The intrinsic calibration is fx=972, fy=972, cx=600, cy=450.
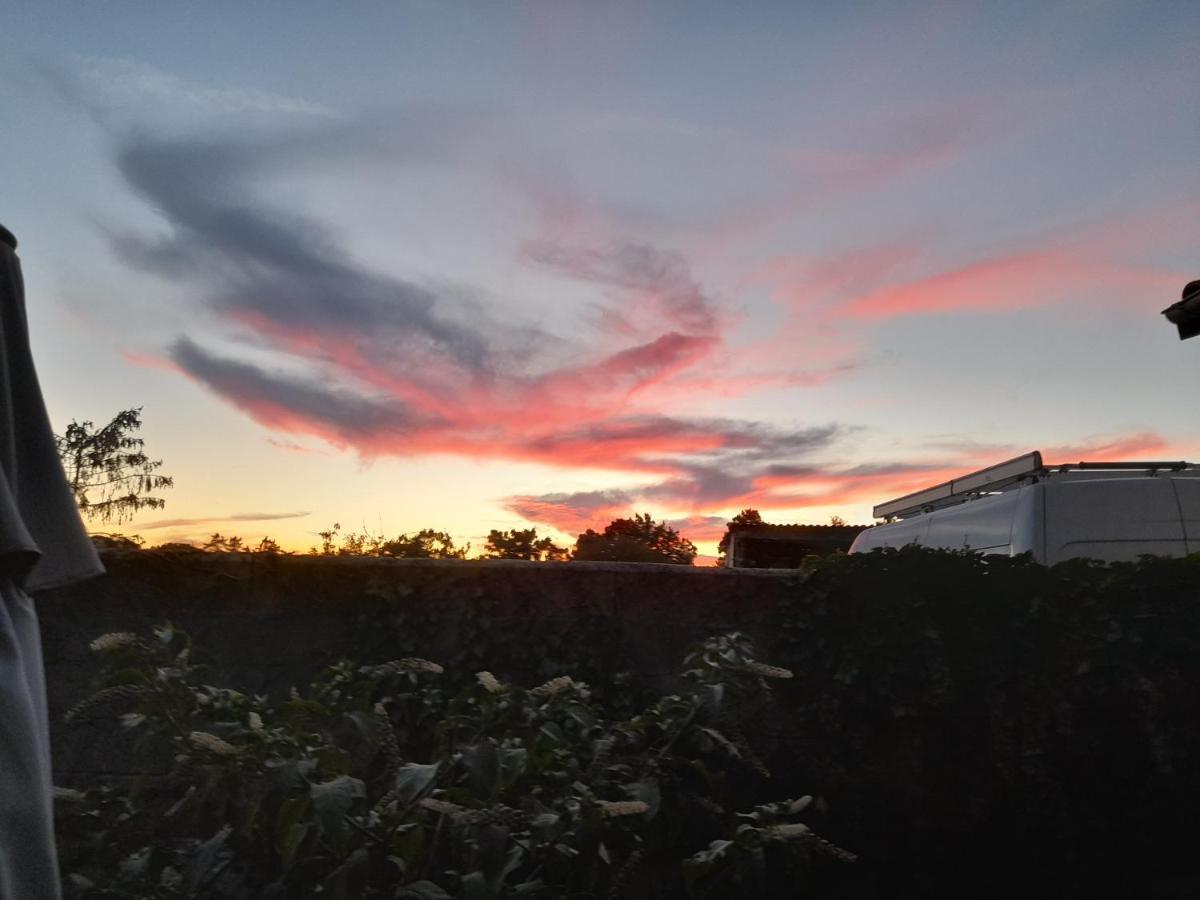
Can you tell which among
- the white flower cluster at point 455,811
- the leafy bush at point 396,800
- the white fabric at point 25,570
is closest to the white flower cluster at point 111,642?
the leafy bush at point 396,800

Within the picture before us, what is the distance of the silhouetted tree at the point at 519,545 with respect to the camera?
623 cm

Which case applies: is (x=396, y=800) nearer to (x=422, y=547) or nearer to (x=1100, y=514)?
(x=422, y=547)

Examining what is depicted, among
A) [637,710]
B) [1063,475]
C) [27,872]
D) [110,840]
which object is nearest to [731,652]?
[637,710]

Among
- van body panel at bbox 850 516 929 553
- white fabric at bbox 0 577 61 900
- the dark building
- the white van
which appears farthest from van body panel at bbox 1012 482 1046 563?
the dark building

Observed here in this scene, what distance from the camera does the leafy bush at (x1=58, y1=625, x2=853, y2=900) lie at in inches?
106

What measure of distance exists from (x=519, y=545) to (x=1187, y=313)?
15.5 feet

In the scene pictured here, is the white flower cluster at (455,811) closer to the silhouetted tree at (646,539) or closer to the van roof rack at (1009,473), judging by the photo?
the van roof rack at (1009,473)

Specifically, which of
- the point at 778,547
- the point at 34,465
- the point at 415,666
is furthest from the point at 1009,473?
the point at 778,547

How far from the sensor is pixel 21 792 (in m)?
1.79

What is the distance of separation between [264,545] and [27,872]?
3883 millimetres

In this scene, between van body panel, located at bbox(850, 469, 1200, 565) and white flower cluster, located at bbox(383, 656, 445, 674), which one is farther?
van body panel, located at bbox(850, 469, 1200, 565)

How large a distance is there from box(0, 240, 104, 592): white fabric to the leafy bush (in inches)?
33.1

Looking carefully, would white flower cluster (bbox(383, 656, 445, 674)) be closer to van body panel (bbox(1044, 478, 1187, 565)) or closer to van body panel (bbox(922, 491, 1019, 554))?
van body panel (bbox(922, 491, 1019, 554))

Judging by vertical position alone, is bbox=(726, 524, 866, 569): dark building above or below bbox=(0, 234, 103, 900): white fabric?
above
